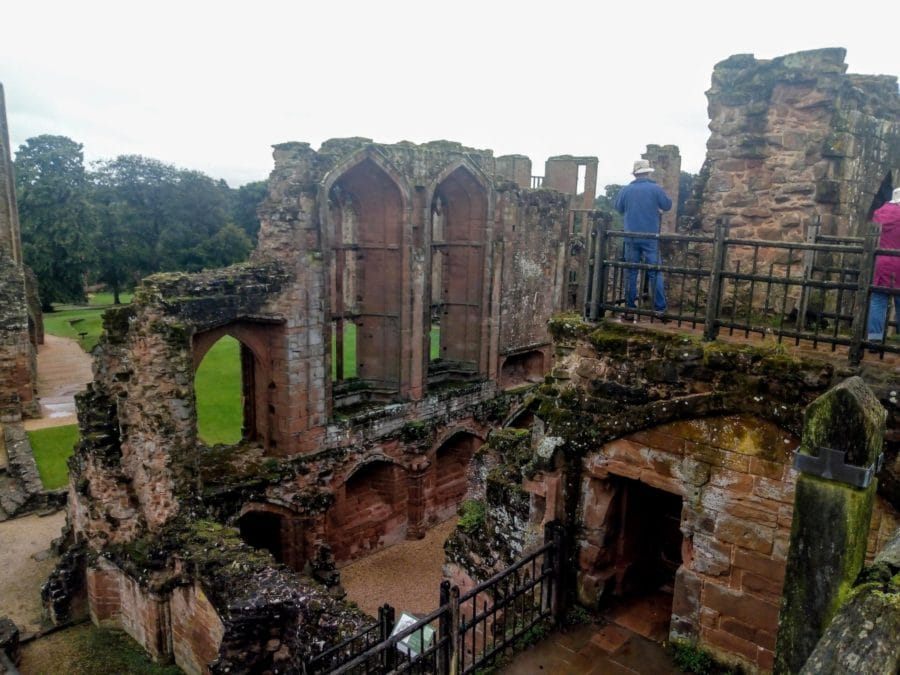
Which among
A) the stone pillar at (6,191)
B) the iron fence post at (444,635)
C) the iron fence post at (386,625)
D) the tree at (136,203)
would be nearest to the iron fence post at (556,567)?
the iron fence post at (444,635)

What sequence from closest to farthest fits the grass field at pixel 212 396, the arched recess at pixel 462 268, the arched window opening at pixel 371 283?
the arched window opening at pixel 371 283 → the arched recess at pixel 462 268 → the grass field at pixel 212 396

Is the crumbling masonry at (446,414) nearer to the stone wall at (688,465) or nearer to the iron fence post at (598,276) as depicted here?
the stone wall at (688,465)

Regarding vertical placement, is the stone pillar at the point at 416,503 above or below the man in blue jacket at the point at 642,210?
below

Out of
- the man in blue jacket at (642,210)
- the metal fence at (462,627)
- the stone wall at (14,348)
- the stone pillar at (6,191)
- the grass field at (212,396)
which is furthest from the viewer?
the stone pillar at (6,191)

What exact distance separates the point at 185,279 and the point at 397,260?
15.9 ft

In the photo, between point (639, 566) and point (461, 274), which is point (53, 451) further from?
point (639, 566)

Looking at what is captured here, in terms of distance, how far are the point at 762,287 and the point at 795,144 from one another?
64.1 inches

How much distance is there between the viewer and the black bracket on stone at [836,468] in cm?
342

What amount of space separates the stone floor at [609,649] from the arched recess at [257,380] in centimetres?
779

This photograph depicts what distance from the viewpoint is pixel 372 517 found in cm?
1441

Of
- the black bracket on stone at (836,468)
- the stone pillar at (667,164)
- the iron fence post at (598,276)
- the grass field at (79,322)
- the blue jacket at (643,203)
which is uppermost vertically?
the stone pillar at (667,164)

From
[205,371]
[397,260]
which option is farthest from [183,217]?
[397,260]

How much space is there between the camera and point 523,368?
65.1 ft

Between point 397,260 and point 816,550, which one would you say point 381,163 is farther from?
point 816,550
